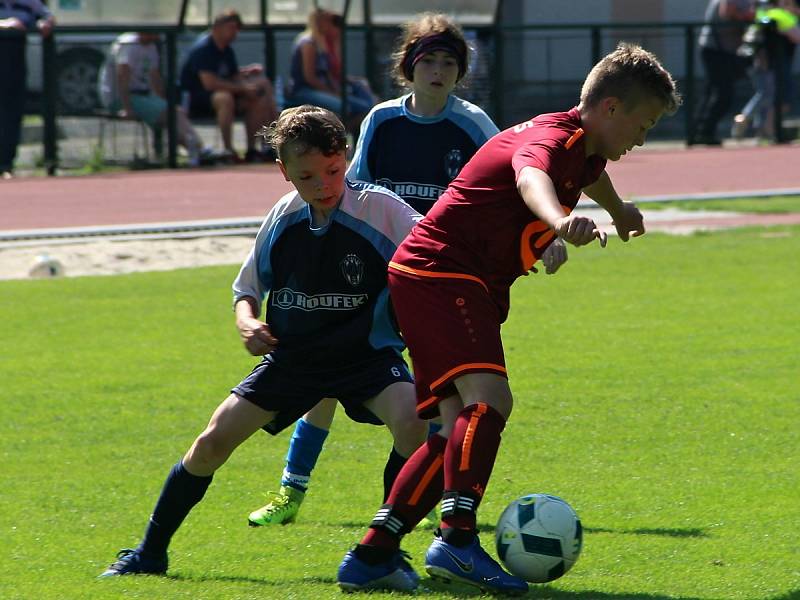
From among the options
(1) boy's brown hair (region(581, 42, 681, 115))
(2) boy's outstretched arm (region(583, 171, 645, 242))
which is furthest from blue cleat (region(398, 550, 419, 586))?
(1) boy's brown hair (region(581, 42, 681, 115))

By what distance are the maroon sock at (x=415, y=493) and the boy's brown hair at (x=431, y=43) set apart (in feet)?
6.94

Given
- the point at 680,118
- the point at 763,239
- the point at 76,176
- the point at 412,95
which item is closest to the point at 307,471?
the point at 412,95

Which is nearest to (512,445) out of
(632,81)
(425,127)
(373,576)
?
(425,127)

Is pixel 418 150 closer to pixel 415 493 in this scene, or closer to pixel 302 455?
pixel 302 455

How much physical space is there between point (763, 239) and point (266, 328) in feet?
28.8

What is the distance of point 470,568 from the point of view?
13.3 feet

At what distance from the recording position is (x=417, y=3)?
21281 millimetres

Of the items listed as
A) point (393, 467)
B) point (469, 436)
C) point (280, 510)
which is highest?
point (469, 436)

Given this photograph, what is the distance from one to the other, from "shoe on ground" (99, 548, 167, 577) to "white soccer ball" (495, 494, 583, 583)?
1.04m

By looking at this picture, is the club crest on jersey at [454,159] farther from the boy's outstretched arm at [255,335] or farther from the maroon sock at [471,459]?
the maroon sock at [471,459]

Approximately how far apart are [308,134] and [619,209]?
1.01m

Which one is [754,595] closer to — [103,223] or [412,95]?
[412,95]

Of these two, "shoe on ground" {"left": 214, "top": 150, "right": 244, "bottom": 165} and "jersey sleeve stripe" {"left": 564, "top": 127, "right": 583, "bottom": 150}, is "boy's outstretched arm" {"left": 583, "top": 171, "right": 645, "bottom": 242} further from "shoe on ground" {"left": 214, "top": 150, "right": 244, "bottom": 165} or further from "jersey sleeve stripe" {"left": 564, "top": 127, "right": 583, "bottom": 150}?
"shoe on ground" {"left": 214, "top": 150, "right": 244, "bottom": 165}

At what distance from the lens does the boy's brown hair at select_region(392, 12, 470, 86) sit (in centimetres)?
581
